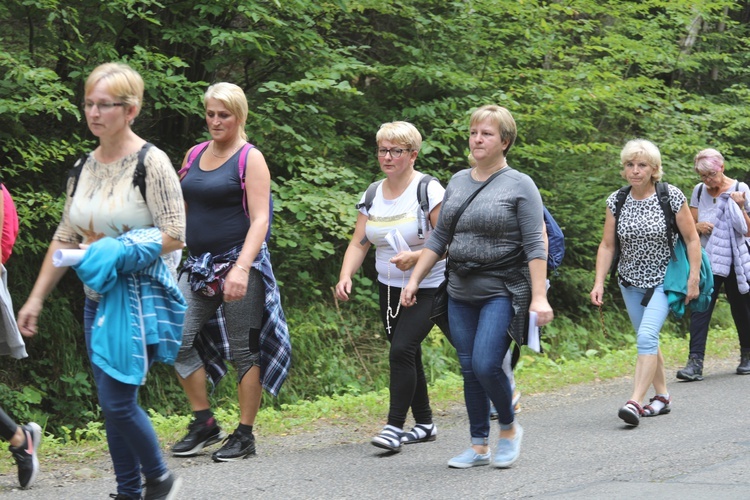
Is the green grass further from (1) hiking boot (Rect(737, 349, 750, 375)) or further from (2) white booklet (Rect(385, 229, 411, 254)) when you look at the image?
(2) white booklet (Rect(385, 229, 411, 254))

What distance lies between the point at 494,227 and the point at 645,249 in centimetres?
206

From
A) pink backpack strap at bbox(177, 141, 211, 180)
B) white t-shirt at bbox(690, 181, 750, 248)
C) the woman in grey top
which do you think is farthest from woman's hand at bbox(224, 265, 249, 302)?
white t-shirt at bbox(690, 181, 750, 248)

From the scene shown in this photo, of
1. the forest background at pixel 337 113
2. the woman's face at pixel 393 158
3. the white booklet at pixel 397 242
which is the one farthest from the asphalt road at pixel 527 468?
the forest background at pixel 337 113

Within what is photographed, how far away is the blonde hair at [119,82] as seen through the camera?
3.91 meters

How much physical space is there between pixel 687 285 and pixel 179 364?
139 inches

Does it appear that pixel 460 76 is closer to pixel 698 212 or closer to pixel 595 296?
pixel 698 212

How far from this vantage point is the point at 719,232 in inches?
350

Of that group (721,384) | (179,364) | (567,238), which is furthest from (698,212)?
(179,364)

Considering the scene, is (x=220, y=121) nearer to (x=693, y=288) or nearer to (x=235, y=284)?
(x=235, y=284)

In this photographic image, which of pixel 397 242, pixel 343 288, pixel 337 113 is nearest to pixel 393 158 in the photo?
pixel 397 242

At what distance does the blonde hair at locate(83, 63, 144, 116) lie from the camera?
391 cm

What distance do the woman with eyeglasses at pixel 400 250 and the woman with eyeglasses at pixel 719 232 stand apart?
383 cm

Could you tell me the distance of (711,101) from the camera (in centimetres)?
1505

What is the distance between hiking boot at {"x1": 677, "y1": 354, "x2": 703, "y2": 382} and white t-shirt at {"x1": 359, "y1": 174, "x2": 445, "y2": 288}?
3662 millimetres
